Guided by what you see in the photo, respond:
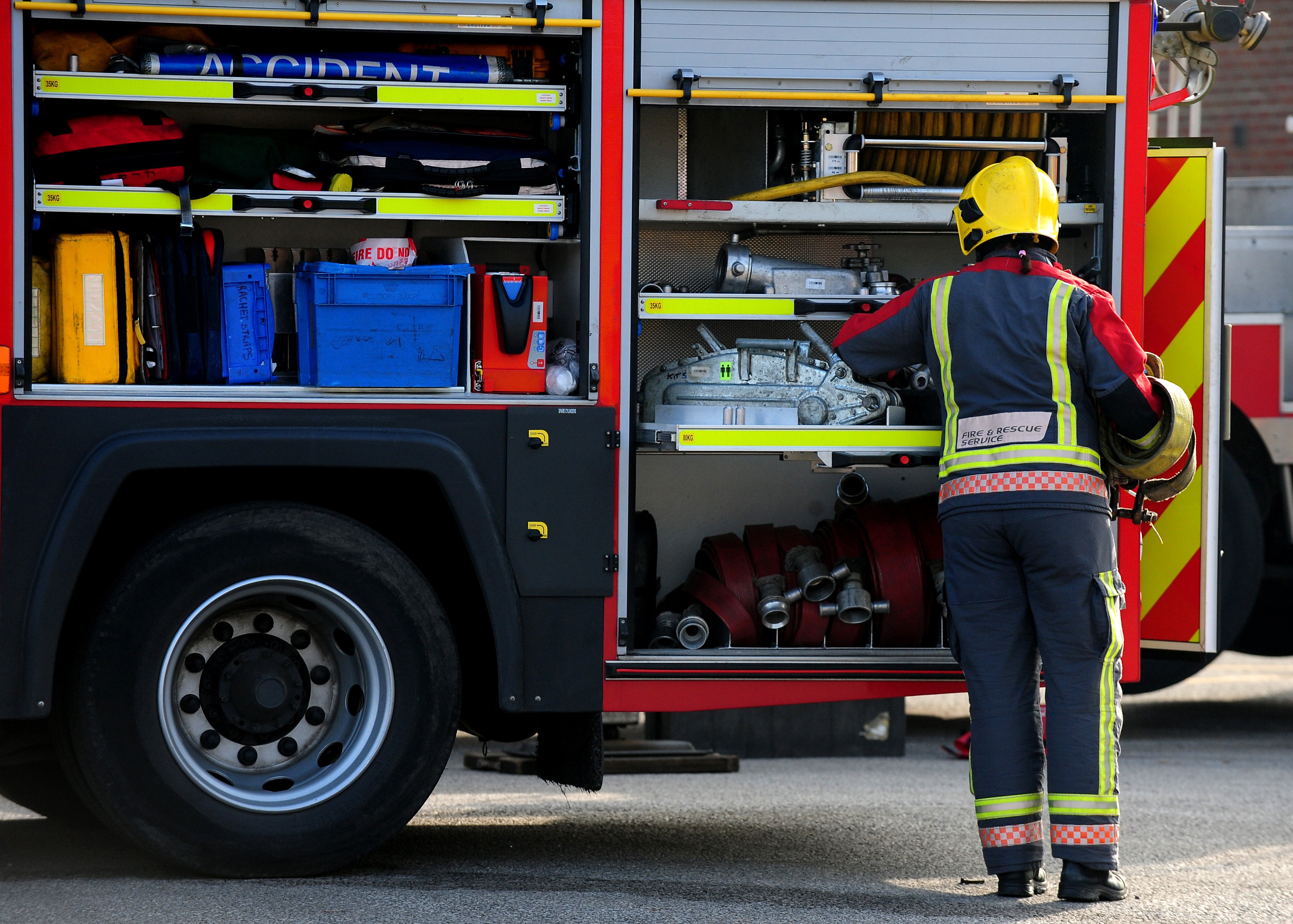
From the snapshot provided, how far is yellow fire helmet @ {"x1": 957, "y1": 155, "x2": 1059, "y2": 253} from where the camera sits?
13.9ft

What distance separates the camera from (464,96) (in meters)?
4.29

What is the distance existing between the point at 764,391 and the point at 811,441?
0.33 meters

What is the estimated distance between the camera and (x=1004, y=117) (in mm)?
4793

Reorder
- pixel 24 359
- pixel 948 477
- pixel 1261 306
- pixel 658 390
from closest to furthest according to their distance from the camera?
pixel 24 359, pixel 948 477, pixel 658 390, pixel 1261 306

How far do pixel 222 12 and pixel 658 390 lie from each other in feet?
5.45

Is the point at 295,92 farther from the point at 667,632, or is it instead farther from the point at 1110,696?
the point at 1110,696

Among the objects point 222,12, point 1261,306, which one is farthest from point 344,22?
point 1261,306

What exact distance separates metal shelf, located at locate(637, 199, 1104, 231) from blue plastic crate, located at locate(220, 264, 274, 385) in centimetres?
114

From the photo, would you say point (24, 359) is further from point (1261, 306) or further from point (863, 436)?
point (1261, 306)

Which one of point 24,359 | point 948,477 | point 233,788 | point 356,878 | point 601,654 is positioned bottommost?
point 356,878

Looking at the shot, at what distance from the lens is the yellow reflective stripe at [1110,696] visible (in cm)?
409

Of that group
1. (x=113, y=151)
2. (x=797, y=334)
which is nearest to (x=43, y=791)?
(x=113, y=151)

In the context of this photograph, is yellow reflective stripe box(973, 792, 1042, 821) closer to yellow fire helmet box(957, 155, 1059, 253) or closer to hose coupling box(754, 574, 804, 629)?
hose coupling box(754, 574, 804, 629)

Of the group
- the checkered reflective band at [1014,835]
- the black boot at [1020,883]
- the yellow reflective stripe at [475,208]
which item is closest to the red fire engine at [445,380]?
the yellow reflective stripe at [475,208]
